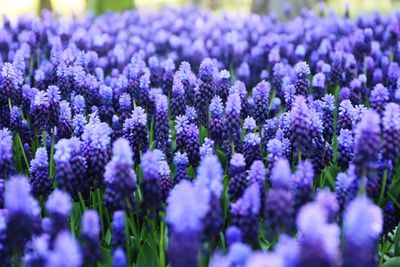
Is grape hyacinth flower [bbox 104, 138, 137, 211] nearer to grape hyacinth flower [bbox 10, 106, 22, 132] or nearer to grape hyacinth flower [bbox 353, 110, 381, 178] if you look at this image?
grape hyacinth flower [bbox 353, 110, 381, 178]

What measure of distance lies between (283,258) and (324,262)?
0.81ft

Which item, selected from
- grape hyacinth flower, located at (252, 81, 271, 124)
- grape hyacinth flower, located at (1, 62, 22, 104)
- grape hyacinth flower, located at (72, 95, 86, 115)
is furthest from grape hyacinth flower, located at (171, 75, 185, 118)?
grape hyacinth flower, located at (1, 62, 22, 104)

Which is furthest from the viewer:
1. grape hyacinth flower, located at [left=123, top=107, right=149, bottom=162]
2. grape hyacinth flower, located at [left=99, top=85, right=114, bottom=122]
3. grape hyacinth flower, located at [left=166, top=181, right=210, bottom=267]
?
grape hyacinth flower, located at [left=99, top=85, right=114, bottom=122]

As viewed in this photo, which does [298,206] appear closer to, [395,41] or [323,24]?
[395,41]

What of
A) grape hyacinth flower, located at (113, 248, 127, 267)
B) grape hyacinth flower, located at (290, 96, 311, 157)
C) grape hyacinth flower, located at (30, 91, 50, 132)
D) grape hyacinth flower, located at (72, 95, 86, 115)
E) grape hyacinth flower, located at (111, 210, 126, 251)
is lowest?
grape hyacinth flower, located at (113, 248, 127, 267)

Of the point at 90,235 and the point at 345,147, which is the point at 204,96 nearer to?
the point at 345,147

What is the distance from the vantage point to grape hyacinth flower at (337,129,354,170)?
4438mm

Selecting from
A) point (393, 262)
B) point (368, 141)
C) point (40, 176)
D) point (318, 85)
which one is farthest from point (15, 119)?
point (393, 262)

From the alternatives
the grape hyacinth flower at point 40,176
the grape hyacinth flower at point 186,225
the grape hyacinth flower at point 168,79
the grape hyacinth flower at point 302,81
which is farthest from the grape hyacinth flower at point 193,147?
the grape hyacinth flower at point 168,79

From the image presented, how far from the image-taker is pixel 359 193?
144 inches

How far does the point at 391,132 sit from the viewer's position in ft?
12.4

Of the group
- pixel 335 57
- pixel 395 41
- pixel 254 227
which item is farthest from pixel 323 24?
pixel 254 227

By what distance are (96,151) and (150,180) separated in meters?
0.59

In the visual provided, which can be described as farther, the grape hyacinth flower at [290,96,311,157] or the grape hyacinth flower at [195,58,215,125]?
the grape hyacinth flower at [195,58,215,125]
